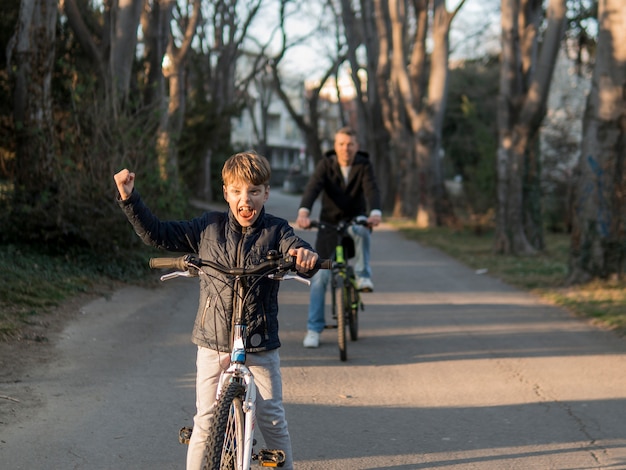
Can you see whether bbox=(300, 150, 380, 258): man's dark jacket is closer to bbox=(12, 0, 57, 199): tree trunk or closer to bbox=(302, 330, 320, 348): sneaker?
bbox=(302, 330, 320, 348): sneaker

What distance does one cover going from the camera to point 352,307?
9055mm

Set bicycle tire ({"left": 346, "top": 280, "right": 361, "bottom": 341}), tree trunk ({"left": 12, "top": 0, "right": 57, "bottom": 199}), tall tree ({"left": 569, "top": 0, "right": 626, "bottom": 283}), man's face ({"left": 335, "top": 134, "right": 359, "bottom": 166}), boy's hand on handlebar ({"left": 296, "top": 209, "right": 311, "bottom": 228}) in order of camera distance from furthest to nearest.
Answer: tree trunk ({"left": 12, "top": 0, "right": 57, "bottom": 199})
tall tree ({"left": 569, "top": 0, "right": 626, "bottom": 283})
man's face ({"left": 335, "top": 134, "right": 359, "bottom": 166})
bicycle tire ({"left": 346, "top": 280, "right": 361, "bottom": 341})
boy's hand on handlebar ({"left": 296, "top": 209, "right": 311, "bottom": 228})

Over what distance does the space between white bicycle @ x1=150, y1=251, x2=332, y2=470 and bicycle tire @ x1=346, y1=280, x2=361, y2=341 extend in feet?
15.3

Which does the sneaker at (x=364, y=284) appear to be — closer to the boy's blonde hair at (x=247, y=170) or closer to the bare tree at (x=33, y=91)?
the boy's blonde hair at (x=247, y=170)

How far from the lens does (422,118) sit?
86.3ft

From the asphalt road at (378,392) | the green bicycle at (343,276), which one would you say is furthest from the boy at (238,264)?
the green bicycle at (343,276)

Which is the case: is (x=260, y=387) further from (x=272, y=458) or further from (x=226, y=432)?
(x=226, y=432)

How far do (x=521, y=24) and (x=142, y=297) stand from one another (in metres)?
10.3

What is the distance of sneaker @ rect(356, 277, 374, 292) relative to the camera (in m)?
9.44

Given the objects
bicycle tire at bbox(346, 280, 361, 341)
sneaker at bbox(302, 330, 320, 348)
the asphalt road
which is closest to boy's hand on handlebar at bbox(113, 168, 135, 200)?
the asphalt road

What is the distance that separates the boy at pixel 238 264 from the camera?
4.30m

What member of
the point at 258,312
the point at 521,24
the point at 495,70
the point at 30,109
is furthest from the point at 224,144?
A: the point at 258,312

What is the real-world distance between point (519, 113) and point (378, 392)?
1180 centimetres

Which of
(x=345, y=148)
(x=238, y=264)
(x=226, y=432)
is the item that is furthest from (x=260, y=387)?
(x=345, y=148)
